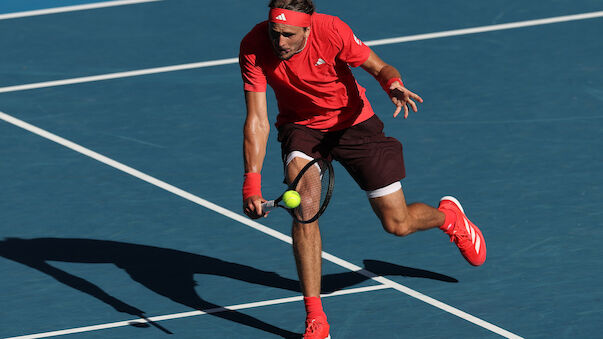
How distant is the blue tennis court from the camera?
8.45 m

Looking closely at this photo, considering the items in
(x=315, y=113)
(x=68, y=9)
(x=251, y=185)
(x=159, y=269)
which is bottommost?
(x=159, y=269)

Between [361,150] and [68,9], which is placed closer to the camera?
[361,150]

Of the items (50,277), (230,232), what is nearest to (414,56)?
(230,232)

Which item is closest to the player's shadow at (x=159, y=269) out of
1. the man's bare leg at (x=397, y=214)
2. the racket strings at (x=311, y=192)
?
the man's bare leg at (x=397, y=214)

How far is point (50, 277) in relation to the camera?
29.8 feet

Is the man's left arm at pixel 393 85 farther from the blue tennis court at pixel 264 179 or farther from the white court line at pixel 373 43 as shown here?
the white court line at pixel 373 43

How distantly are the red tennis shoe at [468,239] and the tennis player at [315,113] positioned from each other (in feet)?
0.85

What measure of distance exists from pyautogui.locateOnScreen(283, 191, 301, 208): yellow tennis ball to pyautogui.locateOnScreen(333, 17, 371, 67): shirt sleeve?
3.28ft

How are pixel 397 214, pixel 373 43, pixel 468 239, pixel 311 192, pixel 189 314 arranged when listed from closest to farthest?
pixel 311 192, pixel 397 214, pixel 189 314, pixel 468 239, pixel 373 43

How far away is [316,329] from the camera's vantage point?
789 cm

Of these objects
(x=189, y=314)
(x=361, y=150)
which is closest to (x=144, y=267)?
(x=189, y=314)

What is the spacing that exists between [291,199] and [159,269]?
1972mm

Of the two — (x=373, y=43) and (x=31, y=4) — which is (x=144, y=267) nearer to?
(x=373, y=43)

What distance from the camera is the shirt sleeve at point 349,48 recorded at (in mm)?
8016
